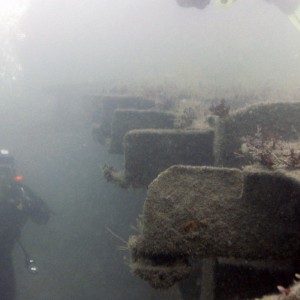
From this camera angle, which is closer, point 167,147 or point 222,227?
point 222,227

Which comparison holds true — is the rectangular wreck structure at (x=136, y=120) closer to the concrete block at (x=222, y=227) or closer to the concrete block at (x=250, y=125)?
the concrete block at (x=250, y=125)

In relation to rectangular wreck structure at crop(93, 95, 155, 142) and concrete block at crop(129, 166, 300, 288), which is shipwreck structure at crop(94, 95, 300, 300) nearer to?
concrete block at crop(129, 166, 300, 288)

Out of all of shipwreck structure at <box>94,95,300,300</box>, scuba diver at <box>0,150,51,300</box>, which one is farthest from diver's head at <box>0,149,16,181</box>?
shipwreck structure at <box>94,95,300,300</box>

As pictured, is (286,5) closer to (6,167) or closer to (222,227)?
(222,227)

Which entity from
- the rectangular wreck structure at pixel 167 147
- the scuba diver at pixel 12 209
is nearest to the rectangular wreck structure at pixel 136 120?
the rectangular wreck structure at pixel 167 147

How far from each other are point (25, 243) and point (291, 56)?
46429 millimetres

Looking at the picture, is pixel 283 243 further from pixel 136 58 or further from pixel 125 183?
pixel 136 58

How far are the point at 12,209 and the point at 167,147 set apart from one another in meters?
5.71

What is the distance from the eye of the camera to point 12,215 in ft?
32.4

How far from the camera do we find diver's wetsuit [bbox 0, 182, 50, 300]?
979 centimetres

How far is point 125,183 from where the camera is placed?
723 cm

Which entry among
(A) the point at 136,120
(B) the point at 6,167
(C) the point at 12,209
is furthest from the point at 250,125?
(B) the point at 6,167

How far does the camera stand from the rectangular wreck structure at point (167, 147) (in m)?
6.71

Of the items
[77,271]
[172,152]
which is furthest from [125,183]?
[77,271]
